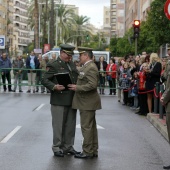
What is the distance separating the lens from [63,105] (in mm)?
10664

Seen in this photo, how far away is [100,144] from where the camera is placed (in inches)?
483

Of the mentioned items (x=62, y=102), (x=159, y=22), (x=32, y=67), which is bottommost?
(x=32, y=67)

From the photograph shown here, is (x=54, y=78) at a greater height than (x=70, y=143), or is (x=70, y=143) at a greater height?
(x=54, y=78)

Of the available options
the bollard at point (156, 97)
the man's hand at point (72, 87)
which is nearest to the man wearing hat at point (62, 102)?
the man's hand at point (72, 87)

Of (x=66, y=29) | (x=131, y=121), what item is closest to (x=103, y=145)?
(x=131, y=121)

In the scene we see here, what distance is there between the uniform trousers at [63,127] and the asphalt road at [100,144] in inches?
10.4

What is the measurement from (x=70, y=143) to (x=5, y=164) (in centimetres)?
151

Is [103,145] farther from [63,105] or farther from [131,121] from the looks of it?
[131,121]

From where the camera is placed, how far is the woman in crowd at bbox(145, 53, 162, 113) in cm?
1748

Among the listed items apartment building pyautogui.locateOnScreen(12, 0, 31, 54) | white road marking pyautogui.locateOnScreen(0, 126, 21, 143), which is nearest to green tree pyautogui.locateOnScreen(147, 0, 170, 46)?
white road marking pyautogui.locateOnScreen(0, 126, 21, 143)

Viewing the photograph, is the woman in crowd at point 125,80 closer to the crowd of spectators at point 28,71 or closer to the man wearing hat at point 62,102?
the crowd of spectators at point 28,71

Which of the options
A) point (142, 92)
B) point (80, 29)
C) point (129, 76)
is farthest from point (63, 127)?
point (80, 29)

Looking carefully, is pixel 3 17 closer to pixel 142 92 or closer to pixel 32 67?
pixel 32 67

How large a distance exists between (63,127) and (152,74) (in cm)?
738
